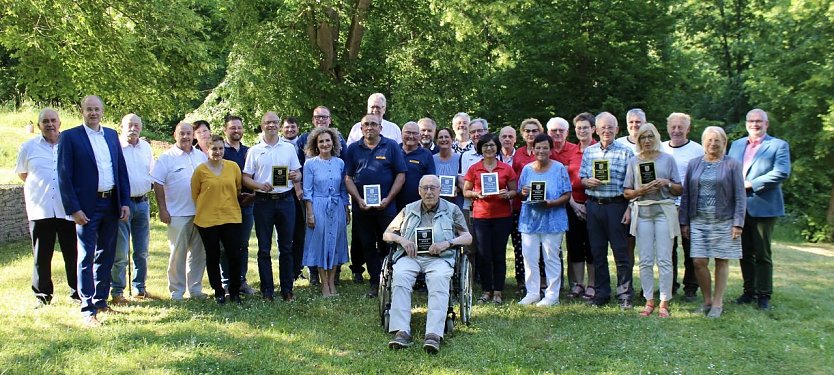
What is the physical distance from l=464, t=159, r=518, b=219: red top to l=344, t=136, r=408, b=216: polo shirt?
0.74 m

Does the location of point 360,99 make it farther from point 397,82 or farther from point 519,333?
point 519,333

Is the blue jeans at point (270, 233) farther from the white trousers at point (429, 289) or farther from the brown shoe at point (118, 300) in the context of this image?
the white trousers at point (429, 289)

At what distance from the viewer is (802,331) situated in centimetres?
558

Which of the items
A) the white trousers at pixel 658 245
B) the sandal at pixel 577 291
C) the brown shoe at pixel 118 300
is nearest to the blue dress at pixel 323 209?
the brown shoe at pixel 118 300

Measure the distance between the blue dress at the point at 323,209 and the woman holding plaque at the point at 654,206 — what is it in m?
2.81

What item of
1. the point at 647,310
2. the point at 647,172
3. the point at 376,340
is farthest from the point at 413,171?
the point at 647,310

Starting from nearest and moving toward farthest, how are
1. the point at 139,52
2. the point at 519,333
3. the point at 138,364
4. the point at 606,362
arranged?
the point at 138,364, the point at 606,362, the point at 519,333, the point at 139,52

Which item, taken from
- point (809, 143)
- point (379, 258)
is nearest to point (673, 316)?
point (379, 258)

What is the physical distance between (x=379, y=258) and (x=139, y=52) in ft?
24.1

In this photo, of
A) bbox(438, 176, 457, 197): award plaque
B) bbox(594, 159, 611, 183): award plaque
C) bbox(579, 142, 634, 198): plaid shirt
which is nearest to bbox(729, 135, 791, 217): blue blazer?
bbox(579, 142, 634, 198): plaid shirt

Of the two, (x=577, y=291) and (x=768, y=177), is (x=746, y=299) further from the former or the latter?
(x=577, y=291)

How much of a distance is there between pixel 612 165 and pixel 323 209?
111 inches

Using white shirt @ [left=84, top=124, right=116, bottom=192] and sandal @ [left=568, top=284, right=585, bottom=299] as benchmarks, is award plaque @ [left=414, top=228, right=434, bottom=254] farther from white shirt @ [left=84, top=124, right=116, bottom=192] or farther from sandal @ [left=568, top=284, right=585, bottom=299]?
white shirt @ [left=84, top=124, right=116, bottom=192]

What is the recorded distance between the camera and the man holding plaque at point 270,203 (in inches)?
250
